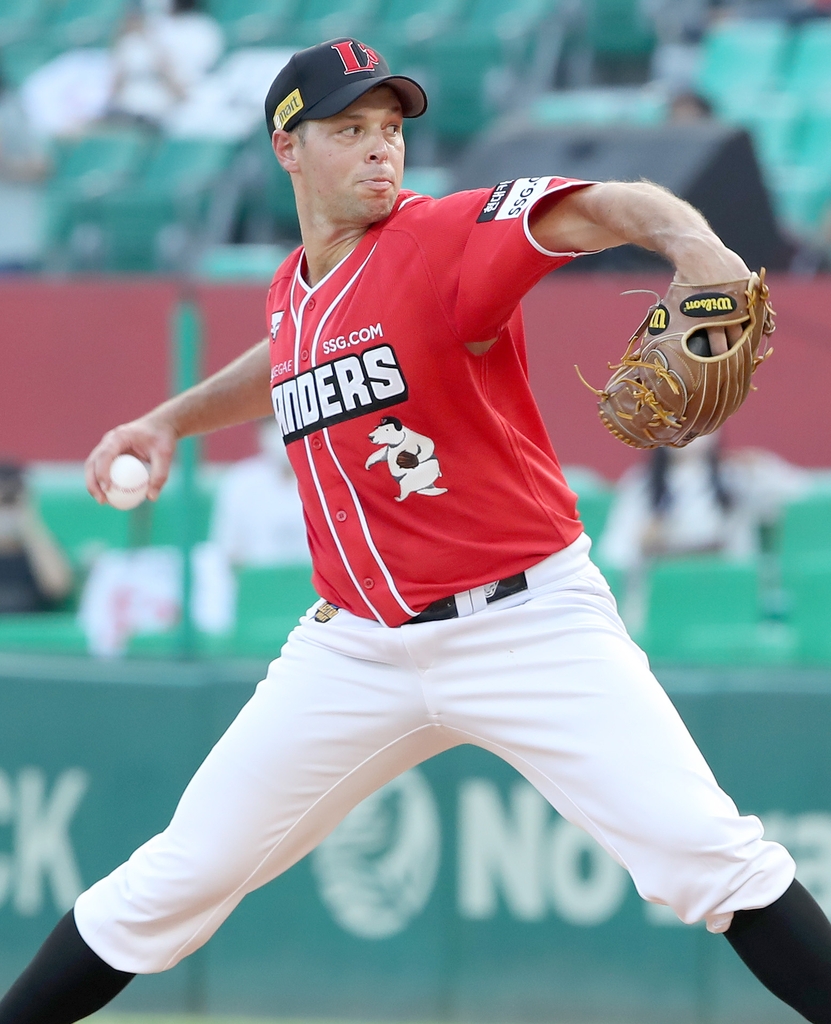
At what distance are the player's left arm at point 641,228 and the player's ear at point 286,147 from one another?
0.63 meters

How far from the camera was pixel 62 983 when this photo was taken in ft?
9.21

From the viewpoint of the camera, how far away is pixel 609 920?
434cm

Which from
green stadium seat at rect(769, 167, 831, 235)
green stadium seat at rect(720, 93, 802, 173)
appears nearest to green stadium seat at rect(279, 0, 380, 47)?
green stadium seat at rect(720, 93, 802, 173)

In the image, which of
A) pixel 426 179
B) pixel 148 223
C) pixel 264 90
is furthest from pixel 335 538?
pixel 264 90

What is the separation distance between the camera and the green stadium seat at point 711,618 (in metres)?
4.34

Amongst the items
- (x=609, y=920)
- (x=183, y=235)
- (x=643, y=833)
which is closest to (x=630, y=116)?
(x=183, y=235)

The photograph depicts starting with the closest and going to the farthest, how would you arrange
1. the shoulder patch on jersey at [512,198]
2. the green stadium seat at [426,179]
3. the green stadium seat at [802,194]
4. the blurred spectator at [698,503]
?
1. the shoulder patch on jersey at [512,198]
2. the blurred spectator at [698,503]
3. the green stadium seat at [802,194]
4. the green stadium seat at [426,179]

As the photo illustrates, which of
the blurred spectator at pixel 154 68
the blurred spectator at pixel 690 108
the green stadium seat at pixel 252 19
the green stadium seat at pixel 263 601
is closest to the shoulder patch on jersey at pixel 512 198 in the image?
the green stadium seat at pixel 263 601

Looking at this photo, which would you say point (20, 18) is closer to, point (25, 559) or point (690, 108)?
point (690, 108)

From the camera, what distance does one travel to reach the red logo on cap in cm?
267

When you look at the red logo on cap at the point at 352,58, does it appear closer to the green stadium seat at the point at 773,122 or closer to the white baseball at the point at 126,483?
the white baseball at the point at 126,483

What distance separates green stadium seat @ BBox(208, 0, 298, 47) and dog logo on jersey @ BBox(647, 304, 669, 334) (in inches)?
323

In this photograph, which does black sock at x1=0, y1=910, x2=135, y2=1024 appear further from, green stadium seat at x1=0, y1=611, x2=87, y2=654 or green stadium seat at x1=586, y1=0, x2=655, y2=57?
green stadium seat at x1=586, y1=0, x2=655, y2=57

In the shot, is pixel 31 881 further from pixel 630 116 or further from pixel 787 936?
pixel 630 116
